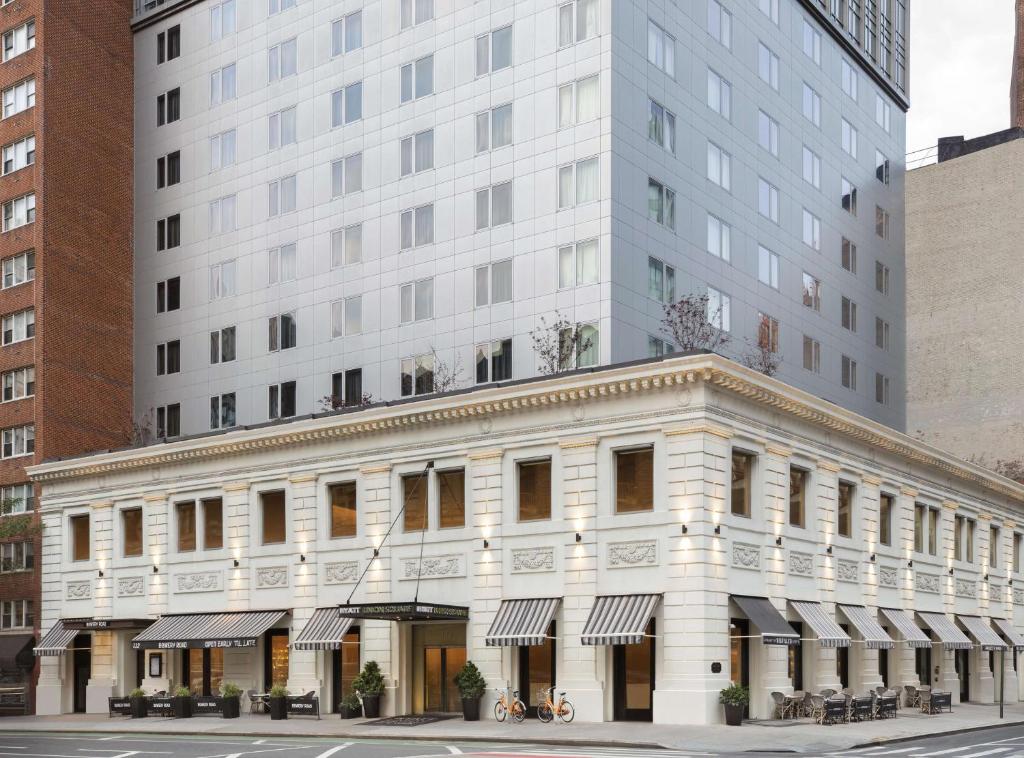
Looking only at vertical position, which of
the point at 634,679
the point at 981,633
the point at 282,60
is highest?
the point at 282,60

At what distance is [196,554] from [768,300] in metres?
31.2

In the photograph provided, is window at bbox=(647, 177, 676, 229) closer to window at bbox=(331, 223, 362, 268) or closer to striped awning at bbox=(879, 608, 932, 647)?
window at bbox=(331, 223, 362, 268)

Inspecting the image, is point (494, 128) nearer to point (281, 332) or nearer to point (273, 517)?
point (281, 332)

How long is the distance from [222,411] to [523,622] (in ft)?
105

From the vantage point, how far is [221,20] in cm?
7325

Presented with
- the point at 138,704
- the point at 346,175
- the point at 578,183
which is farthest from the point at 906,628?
the point at 346,175

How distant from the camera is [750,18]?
68812 mm

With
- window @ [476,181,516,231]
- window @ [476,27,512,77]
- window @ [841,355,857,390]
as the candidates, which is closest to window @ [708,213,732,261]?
window @ [476,181,516,231]

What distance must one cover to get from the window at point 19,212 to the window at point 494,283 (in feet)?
78.0

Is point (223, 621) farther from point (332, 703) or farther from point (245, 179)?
point (245, 179)

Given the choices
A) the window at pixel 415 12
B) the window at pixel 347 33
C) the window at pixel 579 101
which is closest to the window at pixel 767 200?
the window at pixel 579 101

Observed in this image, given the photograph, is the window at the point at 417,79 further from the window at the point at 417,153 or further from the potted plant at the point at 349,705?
the potted plant at the point at 349,705

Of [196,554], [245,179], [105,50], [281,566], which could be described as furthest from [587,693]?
[105,50]

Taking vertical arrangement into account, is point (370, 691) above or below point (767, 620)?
below
